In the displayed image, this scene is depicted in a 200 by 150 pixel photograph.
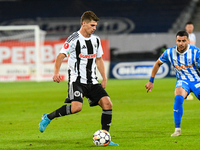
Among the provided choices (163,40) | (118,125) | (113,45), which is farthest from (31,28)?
(118,125)

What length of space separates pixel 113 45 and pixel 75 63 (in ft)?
65.0

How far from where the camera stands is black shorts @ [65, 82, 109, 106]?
5.41 meters

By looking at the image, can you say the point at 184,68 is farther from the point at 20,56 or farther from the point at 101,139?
the point at 20,56

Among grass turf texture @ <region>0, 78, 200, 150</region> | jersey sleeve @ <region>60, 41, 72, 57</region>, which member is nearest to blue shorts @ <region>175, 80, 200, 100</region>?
grass turf texture @ <region>0, 78, 200, 150</region>

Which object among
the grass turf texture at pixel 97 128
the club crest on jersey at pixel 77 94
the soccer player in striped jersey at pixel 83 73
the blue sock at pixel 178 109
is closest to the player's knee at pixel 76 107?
the soccer player in striped jersey at pixel 83 73

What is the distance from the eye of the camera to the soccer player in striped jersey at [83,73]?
538 centimetres

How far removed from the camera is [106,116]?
537 centimetres

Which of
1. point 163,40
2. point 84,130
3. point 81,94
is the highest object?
point 163,40

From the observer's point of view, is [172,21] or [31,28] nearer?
[31,28]

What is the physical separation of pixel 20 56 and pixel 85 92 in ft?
57.4

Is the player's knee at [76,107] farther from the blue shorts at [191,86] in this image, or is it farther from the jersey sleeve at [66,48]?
the blue shorts at [191,86]

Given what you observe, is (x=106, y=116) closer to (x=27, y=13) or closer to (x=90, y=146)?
(x=90, y=146)

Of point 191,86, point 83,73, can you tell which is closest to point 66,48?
point 83,73

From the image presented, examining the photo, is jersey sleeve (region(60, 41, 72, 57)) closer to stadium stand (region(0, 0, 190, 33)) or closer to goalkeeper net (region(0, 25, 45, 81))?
goalkeeper net (region(0, 25, 45, 81))
